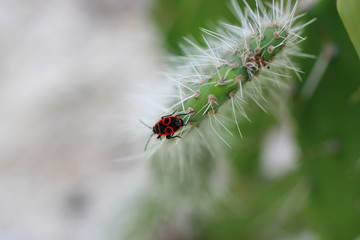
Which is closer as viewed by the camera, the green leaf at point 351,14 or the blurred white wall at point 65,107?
the green leaf at point 351,14

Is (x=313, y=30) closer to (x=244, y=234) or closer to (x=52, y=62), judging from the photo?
(x=244, y=234)

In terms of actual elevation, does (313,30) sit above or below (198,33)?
below

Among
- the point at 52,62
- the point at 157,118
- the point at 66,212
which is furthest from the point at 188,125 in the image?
the point at 52,62

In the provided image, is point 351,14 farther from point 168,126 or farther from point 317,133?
point 317,133

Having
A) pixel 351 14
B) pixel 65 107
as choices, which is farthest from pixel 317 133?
pixel 65 107

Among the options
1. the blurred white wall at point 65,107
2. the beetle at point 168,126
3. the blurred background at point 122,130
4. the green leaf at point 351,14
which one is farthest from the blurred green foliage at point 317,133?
the blurred white wall at point 65,107

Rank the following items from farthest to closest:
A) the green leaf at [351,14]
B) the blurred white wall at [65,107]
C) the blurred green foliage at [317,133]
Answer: the blurred white wall at [65,107] < the blurred green foliage at [317,133] < the green leaf at [351,14]

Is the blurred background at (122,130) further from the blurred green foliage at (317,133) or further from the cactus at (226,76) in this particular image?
the cactus at (226,76)

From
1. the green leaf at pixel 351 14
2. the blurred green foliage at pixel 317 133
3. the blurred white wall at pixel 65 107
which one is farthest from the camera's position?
the blurred white wall at pixel 65 107
